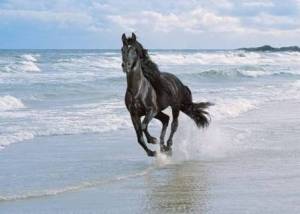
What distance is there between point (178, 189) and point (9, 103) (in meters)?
13.0

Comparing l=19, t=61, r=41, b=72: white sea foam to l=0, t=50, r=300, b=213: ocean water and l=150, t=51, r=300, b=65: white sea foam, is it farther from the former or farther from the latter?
l=0, t=50, r=300, b=213: ocean water

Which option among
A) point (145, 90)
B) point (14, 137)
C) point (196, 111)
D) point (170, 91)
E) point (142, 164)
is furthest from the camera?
point (14, 137)

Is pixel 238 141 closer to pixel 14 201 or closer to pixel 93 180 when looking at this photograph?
pixel 93 180

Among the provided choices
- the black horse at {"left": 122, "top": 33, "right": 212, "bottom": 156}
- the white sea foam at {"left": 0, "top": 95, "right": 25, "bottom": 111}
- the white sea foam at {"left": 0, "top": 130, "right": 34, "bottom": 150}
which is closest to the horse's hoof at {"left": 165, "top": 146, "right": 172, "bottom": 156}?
the black horse at {"left": 122, "top": 33, "right": 212, "bottom": 156}

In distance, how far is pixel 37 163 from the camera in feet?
30.0

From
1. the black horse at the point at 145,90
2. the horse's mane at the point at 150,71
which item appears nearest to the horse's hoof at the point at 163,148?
the black horse at the point at 145,90

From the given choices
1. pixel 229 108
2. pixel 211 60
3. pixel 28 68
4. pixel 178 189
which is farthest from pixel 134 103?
pixel 211 60

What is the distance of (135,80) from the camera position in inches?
363

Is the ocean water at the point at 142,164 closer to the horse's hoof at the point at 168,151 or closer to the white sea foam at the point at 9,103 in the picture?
the horse's hoof at the point at 168,151

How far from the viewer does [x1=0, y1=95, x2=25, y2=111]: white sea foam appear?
61.5ft

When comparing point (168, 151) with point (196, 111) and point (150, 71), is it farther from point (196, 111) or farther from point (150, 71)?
point (196, 111)

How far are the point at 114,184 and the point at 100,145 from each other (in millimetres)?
3388

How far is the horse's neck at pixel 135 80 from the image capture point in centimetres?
914

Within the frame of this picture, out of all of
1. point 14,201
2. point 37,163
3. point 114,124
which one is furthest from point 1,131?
point 14,201
